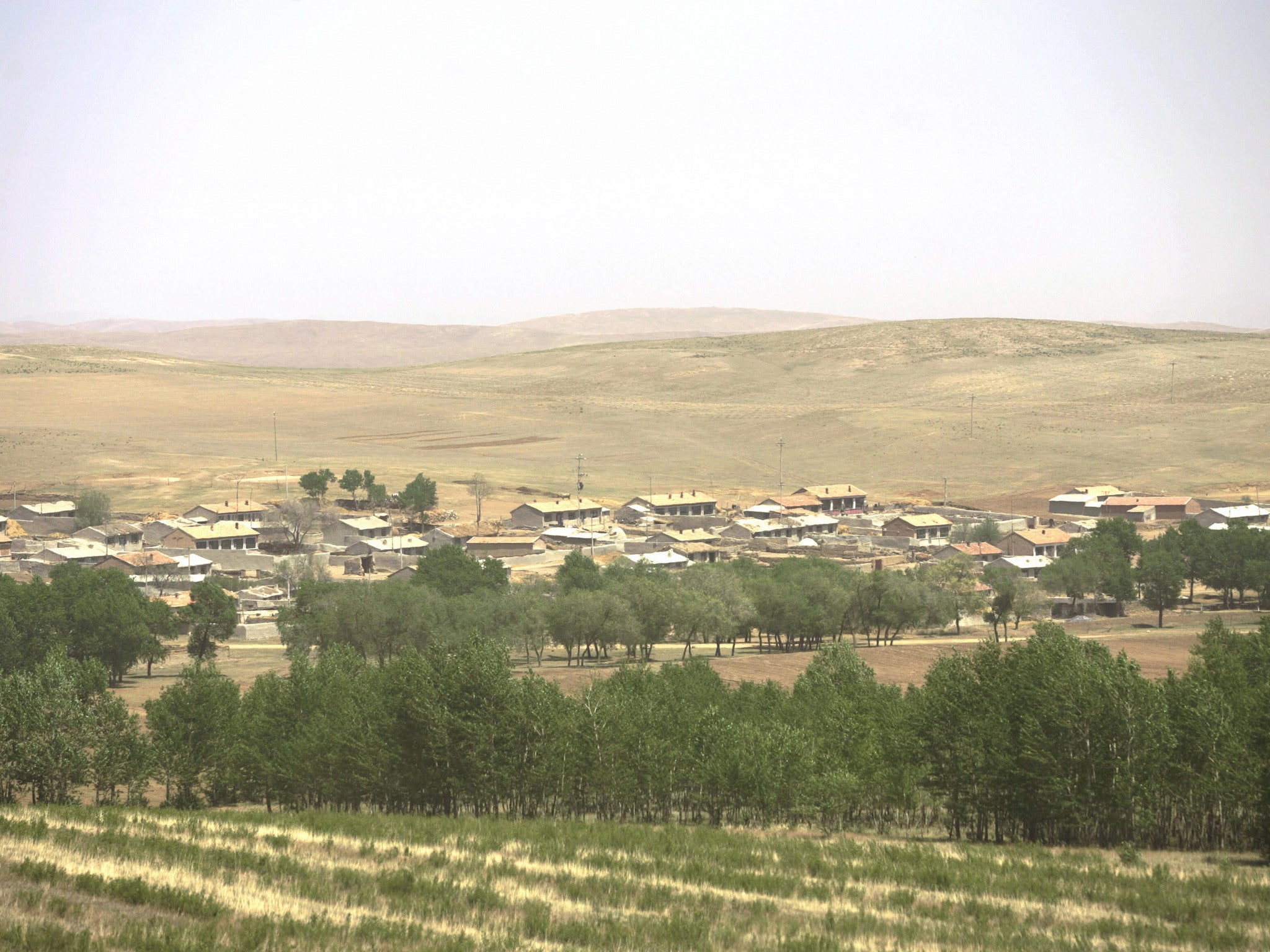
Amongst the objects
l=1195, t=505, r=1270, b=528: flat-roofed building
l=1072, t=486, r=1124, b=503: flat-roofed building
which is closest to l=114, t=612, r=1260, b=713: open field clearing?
A: l=1195, t=505, r=1270, b=528: flat-roofed building

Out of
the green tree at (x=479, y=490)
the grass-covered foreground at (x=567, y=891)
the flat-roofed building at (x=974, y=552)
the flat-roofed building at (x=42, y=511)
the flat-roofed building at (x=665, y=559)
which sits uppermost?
the grass-covered foreground at (x=567, y=891)

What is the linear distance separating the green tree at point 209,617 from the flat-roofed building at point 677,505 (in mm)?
46383

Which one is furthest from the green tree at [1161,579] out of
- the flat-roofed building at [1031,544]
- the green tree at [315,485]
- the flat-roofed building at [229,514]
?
the green tree at [315,485]

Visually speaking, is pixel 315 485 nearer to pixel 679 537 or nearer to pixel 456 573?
pixel 679 537

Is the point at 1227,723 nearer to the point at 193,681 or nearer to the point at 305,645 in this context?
the point at 193,681

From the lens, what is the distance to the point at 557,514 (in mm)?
104125

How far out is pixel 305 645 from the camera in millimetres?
62562

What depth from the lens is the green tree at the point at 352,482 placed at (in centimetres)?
11256

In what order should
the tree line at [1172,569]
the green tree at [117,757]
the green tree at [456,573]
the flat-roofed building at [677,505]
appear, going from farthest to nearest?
1. the flat-roofed building at [677,505]
2. the tree line at [1172,569]
3. the green tree at [456,573]
4. the green tree at [117,757]

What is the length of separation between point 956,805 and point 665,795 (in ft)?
23.7

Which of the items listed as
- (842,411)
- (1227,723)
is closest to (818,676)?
(1227,723)

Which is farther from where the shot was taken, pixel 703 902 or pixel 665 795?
pixel 665 795

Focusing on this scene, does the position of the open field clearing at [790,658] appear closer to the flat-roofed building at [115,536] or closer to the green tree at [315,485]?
the flat-roofed building at [115,536]

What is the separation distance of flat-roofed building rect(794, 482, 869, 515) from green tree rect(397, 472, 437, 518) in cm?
3189
